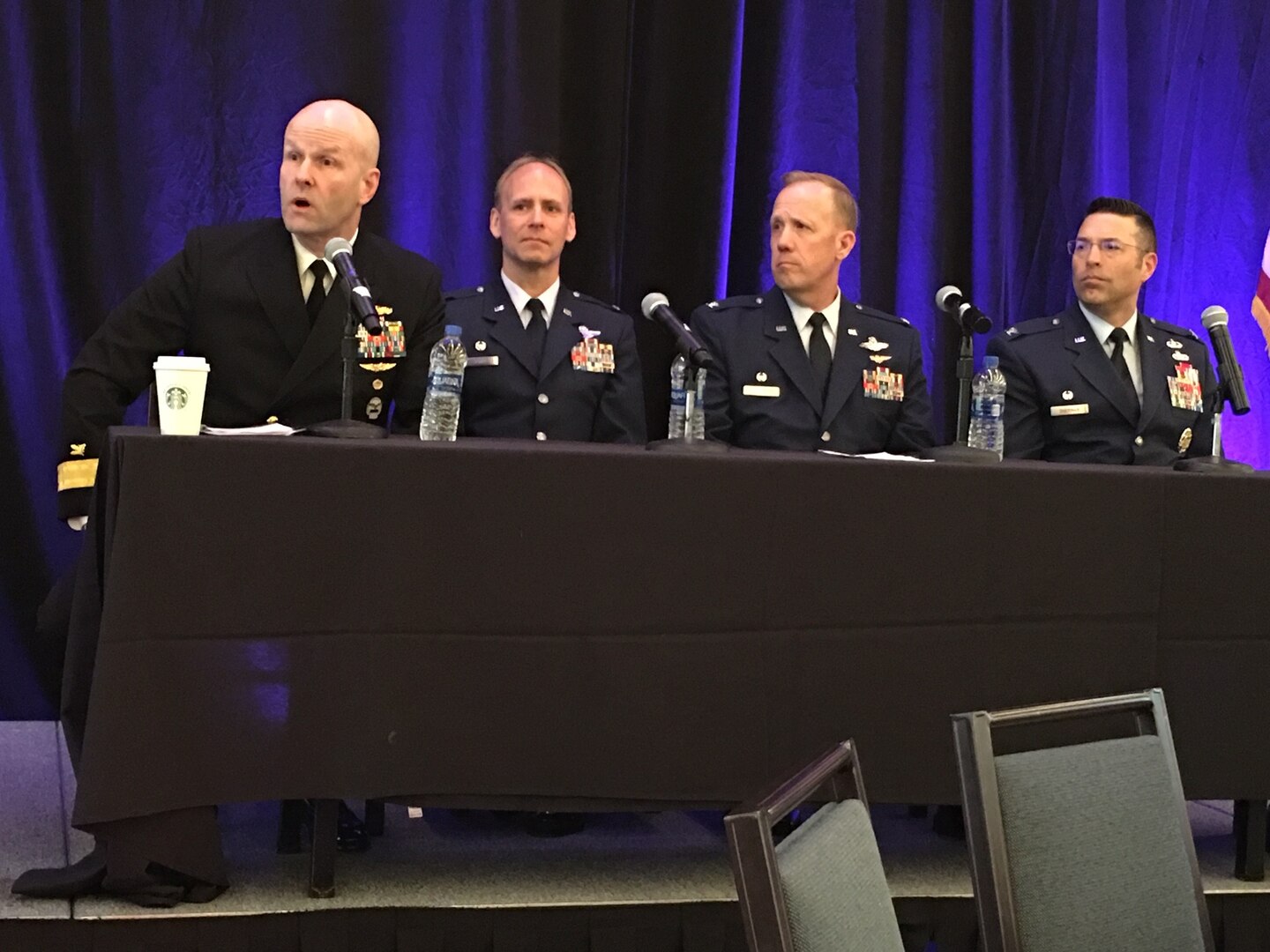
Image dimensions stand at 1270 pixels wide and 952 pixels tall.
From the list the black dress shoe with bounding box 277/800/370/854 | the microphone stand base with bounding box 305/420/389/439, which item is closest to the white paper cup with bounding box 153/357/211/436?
the microphone stand base with bounding box 305/420/389/439

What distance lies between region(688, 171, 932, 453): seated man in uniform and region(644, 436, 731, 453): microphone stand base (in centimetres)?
79

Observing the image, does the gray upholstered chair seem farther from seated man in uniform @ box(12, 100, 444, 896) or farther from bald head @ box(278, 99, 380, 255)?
bald head @ box(278, 99, 380, 255)

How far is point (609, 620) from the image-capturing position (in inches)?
103

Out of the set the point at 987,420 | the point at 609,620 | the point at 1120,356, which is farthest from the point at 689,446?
the point at 1120,356

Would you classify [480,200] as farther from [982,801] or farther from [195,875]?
[982,801]

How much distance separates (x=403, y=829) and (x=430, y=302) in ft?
3.56

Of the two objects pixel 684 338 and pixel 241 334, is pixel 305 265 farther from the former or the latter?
pixel 684 338

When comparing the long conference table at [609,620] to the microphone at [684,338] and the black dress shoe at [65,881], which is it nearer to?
the black dress shoe at [65,881]

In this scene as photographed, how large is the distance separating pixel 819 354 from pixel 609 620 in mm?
1458

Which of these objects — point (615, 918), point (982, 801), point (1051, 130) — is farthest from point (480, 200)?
point (982, 801)

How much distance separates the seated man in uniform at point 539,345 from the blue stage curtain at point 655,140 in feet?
1.71

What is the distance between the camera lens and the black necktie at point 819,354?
152 inches

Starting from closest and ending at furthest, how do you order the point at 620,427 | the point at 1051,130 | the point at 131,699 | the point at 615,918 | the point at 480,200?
the point at 131,699 < the point at 615,918 < the point at 620,427 < the point at 480,200 < the point at 1051,130

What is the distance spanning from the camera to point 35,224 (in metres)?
3.87
